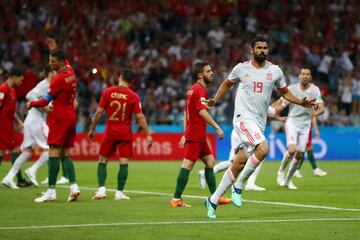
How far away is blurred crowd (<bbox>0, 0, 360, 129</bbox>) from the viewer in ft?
115

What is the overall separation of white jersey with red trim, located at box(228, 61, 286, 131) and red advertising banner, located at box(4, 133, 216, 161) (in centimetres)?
1855

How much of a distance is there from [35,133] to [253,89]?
28.6 feet

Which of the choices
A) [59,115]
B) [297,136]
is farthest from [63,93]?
[297,136]

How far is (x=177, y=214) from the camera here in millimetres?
14023

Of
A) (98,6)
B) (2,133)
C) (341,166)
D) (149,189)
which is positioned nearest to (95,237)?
(149,189)

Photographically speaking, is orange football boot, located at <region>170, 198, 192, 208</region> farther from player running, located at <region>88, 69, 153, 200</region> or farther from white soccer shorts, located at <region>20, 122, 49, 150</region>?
white soccer shorts, located at <region>20, 122, 49, 150</region>

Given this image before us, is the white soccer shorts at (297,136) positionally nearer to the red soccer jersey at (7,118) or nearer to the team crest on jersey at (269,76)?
the red soccer jersey at (7,118)

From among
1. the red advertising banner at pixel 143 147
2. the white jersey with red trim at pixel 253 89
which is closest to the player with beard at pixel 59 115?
the white jersey with red trim at pixel 253 89

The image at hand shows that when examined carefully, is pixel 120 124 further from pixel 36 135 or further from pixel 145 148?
pixel 145 148

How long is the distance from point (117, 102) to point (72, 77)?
111 cm

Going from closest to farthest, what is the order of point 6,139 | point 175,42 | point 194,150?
point 194,150 → point 6,139 → point 175,42

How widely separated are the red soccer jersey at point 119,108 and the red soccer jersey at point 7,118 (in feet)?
13.3

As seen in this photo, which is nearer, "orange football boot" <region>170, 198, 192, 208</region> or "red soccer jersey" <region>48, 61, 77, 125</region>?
"orange football boot" <region>170, 198, 192, 208</region>

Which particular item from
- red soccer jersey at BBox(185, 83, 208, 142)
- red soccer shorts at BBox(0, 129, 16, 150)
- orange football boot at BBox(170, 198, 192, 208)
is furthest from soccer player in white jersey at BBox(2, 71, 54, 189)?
orange football boot at BBox(170, 198, 192, 208)
